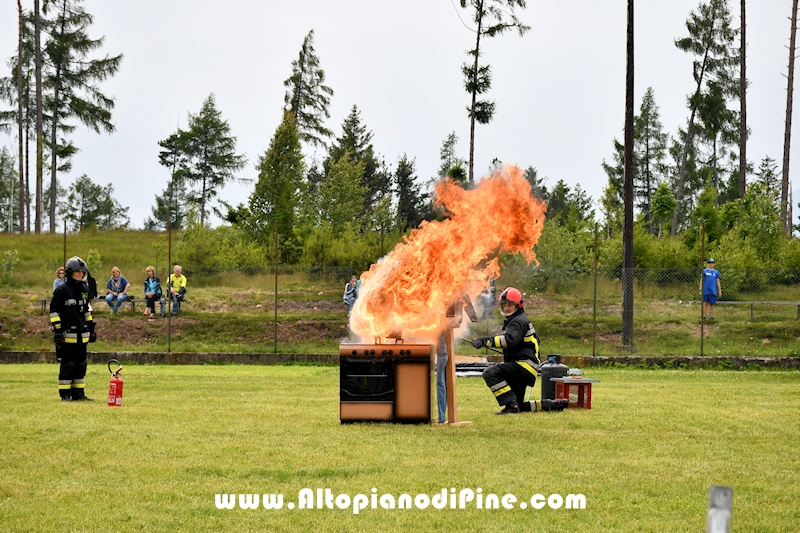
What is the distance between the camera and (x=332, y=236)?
38938mm

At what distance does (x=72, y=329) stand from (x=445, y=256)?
654 cm

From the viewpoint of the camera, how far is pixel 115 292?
30.7 metres

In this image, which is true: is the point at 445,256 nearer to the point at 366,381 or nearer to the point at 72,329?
the point at 366,381

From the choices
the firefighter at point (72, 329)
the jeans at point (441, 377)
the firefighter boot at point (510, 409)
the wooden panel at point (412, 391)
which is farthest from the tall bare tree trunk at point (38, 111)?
the wooden panel at point (412, 391)

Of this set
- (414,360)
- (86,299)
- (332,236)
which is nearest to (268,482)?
(414,360)

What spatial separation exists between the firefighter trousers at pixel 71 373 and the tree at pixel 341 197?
27.0 metres

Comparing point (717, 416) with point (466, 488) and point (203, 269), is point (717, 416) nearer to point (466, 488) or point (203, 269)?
point (466, 488)

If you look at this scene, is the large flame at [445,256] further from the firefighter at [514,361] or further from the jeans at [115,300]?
the jeans at [115,300]

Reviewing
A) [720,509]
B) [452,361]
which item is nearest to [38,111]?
[452,361]

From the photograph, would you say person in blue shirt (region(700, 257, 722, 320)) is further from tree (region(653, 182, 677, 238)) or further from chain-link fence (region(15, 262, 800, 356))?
tree (region(653, 182, 677, 238))

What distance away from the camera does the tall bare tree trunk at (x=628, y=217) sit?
26938 millimetres

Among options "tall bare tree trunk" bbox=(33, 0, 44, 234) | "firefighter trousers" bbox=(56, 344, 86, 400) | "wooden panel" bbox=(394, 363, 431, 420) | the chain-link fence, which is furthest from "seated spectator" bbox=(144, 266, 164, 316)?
"tall bare tree trunk" bbox=(33, 0, 44, 234)

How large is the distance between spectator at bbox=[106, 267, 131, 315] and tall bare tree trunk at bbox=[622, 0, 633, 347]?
15.4 metres

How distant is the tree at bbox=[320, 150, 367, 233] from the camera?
4566 centimetres
